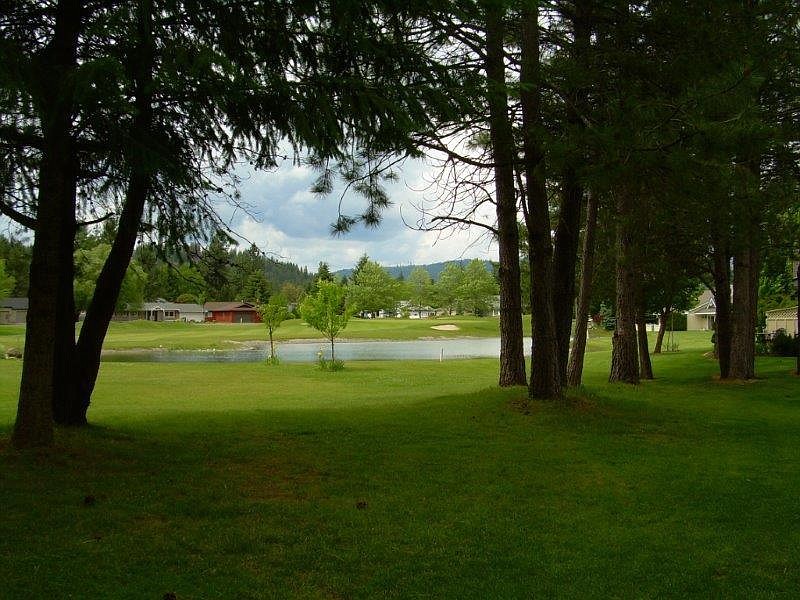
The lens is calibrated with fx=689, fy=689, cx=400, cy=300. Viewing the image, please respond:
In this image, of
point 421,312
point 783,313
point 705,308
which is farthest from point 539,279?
point 421,312

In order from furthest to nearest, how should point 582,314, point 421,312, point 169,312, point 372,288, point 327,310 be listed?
point 421,312 → point 372,288 → point 169,312 → point 327,310 → point 582,314

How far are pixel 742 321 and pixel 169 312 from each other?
271 feet

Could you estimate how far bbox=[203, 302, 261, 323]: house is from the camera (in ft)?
297

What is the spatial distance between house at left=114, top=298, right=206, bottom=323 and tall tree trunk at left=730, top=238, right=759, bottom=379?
245ft

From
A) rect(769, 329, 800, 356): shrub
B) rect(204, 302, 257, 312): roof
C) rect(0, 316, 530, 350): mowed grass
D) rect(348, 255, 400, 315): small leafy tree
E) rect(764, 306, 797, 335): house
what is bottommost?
rect(0, 316, 530, 350): mowed grass

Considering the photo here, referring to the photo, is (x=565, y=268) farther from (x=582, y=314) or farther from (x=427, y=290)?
(x=427, y=290)

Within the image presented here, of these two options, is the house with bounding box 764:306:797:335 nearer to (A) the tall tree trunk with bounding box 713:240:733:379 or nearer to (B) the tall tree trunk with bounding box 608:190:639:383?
(A) the tall tree trunk with bounding box 713:240:733:379

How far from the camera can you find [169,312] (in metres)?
90.8

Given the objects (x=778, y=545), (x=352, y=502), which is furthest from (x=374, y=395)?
(x=778, y=545)

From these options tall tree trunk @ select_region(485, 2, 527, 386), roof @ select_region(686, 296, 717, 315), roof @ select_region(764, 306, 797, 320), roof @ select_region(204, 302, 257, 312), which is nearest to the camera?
tall tree trunk @ select_region(485, 2, 527, 386)

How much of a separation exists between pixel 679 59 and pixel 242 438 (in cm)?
730

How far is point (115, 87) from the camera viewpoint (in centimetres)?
485

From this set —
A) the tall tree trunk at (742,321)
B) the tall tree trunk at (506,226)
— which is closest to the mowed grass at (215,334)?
the tall tree trunk at (742,321)

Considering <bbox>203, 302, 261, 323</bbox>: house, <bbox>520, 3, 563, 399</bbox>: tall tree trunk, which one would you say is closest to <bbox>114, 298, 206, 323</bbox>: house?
<bbox>203, 302, 261, 323</bbox>: house
